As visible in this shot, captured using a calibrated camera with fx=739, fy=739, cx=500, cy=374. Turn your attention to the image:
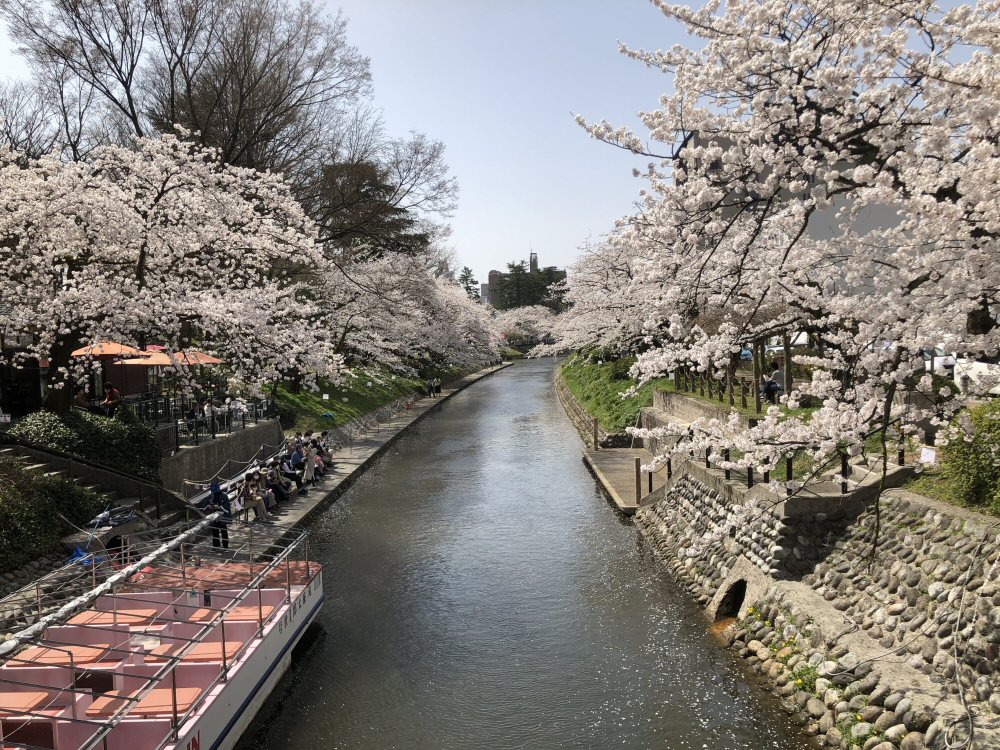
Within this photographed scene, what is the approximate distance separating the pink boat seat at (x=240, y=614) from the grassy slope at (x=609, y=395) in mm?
20058

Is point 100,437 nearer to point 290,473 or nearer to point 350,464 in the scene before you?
point 290,473

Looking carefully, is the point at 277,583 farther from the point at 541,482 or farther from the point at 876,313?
the point at 541,482

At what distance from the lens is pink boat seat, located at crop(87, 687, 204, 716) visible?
845 cm

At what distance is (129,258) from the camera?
A: 1716 cm

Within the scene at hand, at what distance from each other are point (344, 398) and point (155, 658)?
28715 mm

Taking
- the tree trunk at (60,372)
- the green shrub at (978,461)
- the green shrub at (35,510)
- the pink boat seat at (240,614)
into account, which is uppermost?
the tree trunk at (60,372)

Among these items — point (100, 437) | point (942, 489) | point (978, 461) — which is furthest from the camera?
point (100, 437)

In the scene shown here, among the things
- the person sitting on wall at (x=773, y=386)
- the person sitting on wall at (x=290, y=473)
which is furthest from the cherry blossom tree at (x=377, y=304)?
the person sitting on wall at (x=773, y=386)

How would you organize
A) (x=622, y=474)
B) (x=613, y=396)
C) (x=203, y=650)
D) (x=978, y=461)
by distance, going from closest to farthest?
1. (x=978, y=461)
2. (x=203, y=650)
3. (x=622, y=474)
4. (x=613, y=396)

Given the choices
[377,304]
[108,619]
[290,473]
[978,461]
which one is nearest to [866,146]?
[978,461]

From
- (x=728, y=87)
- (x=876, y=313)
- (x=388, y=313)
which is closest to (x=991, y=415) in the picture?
(x=876, y=313)

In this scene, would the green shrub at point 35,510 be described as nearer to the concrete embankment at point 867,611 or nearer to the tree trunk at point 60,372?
the tree trunk at point 60,372

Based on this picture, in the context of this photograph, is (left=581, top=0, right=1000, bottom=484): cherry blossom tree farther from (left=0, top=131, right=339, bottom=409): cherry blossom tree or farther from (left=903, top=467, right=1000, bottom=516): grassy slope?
(left=0, top=131, right=339, bottom=409): cherry blossom tree

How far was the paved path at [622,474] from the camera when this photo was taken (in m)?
Result: 21.0
